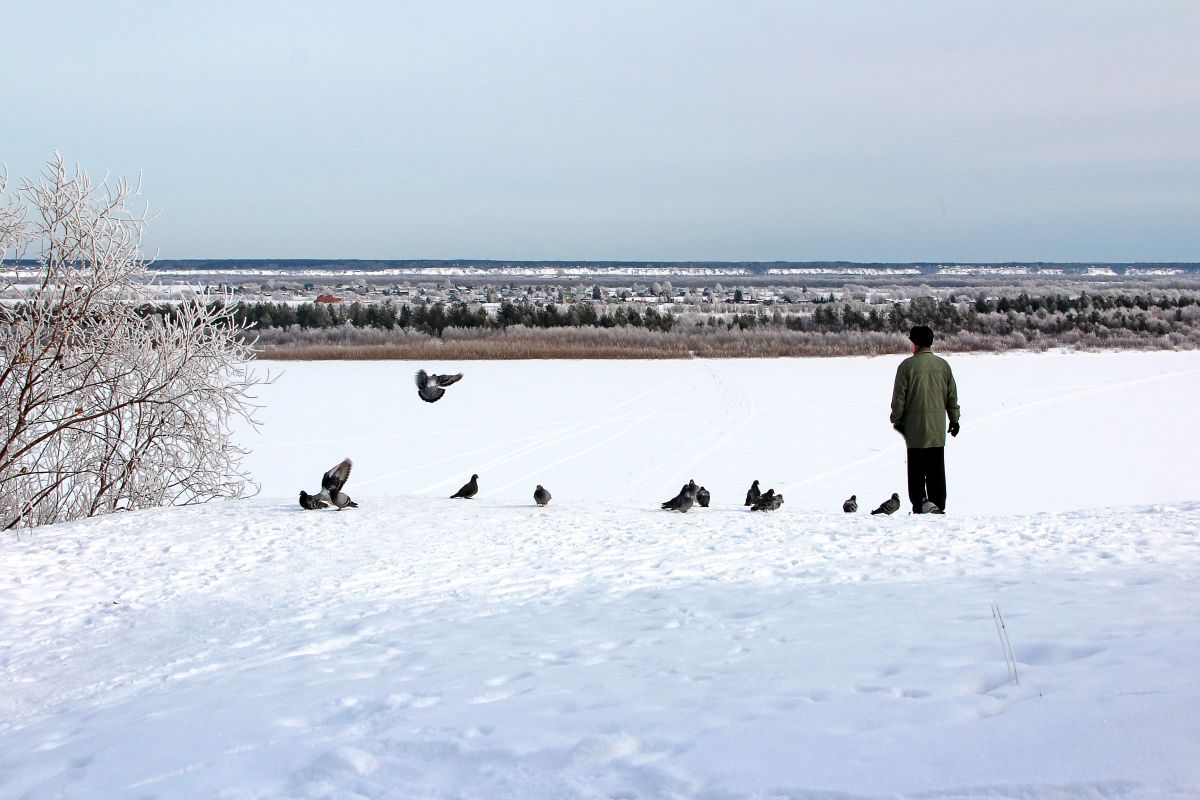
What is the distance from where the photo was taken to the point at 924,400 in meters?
10.1

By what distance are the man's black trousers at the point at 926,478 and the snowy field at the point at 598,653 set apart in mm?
766

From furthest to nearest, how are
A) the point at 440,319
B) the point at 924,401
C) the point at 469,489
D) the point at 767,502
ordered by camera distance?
the point at 440,319, the point at 469,489, the point at 767,502, the point at 924,401

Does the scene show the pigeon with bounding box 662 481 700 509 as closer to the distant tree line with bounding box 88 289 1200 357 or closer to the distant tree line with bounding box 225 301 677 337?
the distant tree line with bounding box 88 289 1200 357

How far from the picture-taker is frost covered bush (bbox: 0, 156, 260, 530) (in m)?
10.6

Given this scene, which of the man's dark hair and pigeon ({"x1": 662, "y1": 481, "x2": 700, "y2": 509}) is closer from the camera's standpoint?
the man's dark hair

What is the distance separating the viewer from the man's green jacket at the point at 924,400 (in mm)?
10133

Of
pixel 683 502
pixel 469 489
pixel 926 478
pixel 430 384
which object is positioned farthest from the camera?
pixel 430 384

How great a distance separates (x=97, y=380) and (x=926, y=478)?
31.1 feet

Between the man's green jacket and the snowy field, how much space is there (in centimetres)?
98

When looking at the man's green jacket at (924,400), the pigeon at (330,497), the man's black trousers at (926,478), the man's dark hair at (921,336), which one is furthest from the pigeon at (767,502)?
the pigeon at (330,497)

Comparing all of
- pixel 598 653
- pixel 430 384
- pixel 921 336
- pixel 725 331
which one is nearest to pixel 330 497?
pixel 430 384

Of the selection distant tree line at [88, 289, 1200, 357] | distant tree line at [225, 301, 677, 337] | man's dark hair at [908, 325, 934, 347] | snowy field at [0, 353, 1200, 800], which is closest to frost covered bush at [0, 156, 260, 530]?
snowy field at [0, 353, 1200, 800]

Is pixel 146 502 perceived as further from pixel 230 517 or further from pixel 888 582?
pixel 888 582

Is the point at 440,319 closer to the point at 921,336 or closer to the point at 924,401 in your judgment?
the point at 921,336
